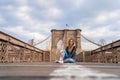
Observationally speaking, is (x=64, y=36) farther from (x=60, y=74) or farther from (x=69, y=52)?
(x=60, y=74)

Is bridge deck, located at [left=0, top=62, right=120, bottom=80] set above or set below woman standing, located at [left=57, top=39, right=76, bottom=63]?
below

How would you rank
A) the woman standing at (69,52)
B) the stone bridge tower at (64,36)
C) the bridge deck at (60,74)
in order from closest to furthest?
the bridge deck at (60,74)
the woman standing at (69,52)
the stone bridge tower at (64,36)

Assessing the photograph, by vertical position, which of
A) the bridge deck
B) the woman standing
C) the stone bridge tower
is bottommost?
the bridge deck

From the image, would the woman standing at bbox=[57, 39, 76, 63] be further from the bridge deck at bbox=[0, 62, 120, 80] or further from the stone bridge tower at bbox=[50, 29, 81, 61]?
the stone bridge tower at bbox=[50, 29, 81, 61]

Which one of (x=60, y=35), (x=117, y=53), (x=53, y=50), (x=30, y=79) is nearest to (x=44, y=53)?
(x=53, y=50)

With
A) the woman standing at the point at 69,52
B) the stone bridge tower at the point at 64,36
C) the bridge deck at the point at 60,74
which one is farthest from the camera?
the stone bridge tower at the point at 64,36

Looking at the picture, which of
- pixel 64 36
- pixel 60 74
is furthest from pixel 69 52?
pixel 64 36

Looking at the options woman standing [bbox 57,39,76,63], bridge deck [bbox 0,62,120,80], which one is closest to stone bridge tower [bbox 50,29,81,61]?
woman standing [bbox 57,39,76,63]

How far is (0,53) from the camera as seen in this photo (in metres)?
27.8

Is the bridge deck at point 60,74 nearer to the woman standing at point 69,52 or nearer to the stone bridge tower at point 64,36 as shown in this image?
the woman standing at point 69,52

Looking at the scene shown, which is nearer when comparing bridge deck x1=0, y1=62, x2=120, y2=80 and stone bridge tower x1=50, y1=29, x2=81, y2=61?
bridge deck x1=0, y1=62, x2=120, y2=80

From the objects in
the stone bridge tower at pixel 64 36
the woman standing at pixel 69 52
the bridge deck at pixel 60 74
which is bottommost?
the bridge deck at pixel 60 74

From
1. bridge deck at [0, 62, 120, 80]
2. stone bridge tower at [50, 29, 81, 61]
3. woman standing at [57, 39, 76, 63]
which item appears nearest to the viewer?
bridge deck at [0, 62, 120, 80]

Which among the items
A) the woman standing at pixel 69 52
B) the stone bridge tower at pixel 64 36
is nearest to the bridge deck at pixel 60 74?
the woman standing at pixel 69 52
